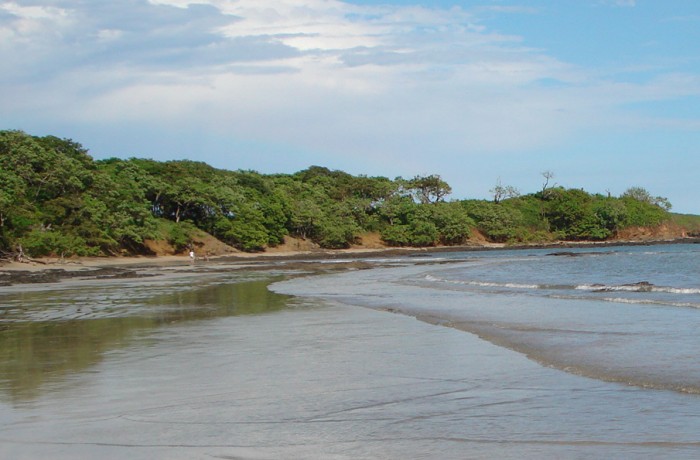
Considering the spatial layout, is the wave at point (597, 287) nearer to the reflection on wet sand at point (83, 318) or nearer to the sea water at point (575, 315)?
the sea water at point (575, 315)

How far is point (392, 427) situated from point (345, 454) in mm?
911

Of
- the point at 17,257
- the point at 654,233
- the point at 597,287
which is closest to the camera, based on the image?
the point at 597,287

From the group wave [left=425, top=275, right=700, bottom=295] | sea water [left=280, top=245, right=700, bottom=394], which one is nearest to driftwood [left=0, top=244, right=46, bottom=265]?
sea water [left=280, top=245, right=700, bottom=394]

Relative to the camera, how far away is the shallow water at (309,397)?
6.26 m

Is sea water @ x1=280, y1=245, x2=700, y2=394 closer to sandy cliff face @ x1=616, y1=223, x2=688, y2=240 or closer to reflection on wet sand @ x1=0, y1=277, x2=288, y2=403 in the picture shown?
reflection on wet sand @ x1=0, y1=277, x2=288, y2=403

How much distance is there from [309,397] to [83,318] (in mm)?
10668

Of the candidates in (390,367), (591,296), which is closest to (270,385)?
(390,367)

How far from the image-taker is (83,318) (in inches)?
677

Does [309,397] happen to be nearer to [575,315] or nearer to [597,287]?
[575,315]

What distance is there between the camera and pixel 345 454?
19.9 feet

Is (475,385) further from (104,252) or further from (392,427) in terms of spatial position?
(104,252)

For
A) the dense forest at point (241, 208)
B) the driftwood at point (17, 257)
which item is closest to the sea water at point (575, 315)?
the driftwood at point (17, 257)

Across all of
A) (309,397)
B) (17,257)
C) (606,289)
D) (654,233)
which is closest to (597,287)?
(606,289)

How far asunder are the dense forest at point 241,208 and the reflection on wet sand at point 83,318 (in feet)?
70.5
